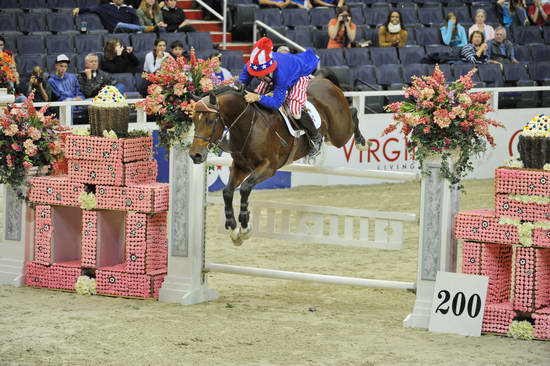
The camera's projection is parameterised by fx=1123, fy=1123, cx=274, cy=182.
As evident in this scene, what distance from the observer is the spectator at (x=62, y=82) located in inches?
586

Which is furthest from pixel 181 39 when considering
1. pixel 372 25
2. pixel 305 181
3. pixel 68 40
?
pixel 372 25

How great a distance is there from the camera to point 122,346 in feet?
27.6

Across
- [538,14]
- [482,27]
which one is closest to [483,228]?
[482,27]

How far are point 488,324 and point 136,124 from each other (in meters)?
7.44

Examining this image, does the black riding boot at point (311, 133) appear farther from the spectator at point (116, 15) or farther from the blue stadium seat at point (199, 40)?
the spectator at point (116, 15)

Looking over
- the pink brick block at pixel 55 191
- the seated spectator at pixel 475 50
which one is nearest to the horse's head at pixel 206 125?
the pink brick block at pixel 55 191

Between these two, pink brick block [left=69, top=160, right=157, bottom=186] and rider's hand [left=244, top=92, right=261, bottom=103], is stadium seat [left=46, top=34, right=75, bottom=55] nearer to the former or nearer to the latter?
pink brick block [left=69, top=160, right=157, bottom=186]

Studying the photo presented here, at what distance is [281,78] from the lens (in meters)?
9.37

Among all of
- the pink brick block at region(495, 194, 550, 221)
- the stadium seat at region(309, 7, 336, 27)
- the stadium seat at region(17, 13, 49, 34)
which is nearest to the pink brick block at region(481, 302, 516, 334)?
the pink brick block at region(495, 194, 550, 221)

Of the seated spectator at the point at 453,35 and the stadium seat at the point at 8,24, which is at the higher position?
the seated spectator at the point at 453,35

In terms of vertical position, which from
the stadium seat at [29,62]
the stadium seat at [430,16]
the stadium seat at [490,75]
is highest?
the stadium seat at [430,16]

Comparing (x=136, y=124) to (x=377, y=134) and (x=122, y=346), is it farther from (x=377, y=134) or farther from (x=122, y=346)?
(x=122, y=346)

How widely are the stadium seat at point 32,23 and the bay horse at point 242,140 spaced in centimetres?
822

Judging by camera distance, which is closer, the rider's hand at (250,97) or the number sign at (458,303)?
the number sign at (458,303)
